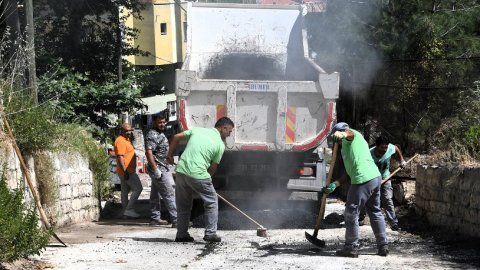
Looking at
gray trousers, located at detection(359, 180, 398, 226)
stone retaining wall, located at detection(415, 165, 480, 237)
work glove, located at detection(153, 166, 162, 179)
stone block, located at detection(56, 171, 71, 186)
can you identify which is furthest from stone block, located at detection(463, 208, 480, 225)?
stone block, located at detection(56, 171, 71, 186)

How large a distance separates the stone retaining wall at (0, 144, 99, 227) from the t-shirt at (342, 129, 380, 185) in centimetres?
367

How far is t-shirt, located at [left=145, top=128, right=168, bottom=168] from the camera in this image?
11.4 metres

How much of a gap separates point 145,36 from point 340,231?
27.4 meters

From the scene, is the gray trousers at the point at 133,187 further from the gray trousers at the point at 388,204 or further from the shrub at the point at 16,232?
the shrub at the point at 16,232

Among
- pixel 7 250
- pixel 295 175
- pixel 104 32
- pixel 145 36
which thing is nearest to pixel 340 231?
pixel 295 175

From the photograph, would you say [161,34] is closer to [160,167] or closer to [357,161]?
[160,167]

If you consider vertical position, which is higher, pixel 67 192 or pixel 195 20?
pixel 195 20

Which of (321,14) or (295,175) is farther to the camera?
(321,14)

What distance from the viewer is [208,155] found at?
373 inches

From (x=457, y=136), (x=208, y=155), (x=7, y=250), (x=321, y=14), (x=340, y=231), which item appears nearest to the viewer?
(x=7, y=250)

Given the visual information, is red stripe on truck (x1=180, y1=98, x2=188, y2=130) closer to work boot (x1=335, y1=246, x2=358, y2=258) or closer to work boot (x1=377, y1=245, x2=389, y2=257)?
work boot (x1=335, y1=246, x2=358, y2=258)

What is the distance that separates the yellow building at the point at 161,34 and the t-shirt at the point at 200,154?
86.6 feet

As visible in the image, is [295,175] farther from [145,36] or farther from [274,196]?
[145,36]

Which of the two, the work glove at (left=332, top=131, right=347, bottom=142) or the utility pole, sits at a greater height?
the utility pole
